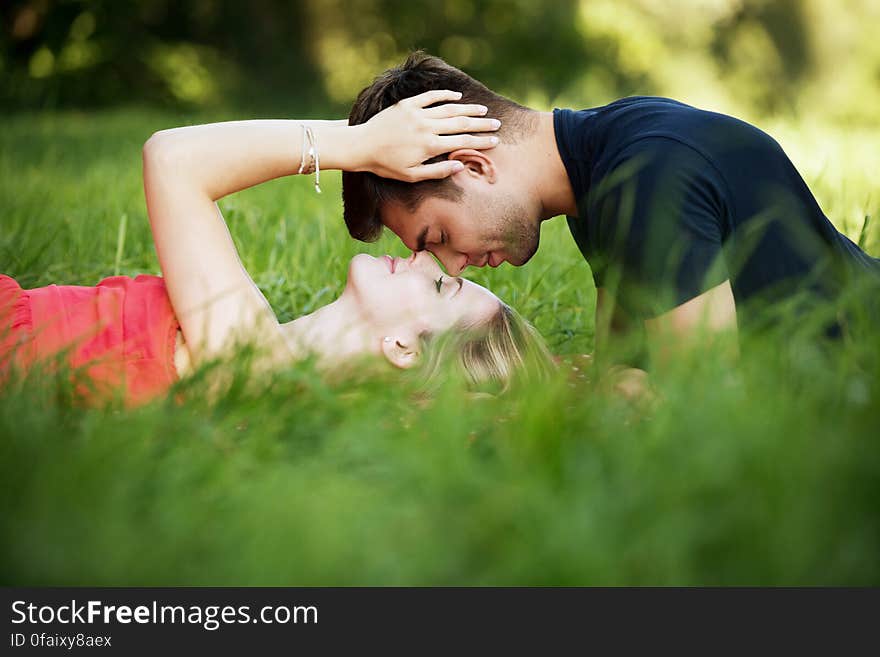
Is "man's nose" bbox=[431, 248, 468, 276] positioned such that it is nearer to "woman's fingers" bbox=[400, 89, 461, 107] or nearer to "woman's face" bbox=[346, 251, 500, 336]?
"woman's face" bbox=[346, 251, 500, 336]

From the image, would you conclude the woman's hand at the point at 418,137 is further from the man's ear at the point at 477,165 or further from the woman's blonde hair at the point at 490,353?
the woman's blonde hair at the point at 490,353

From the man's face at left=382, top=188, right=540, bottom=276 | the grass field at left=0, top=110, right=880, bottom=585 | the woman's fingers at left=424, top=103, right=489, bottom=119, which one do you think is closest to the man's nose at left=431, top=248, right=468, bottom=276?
the man's face at left=382, top=188, right=540, bottom=276

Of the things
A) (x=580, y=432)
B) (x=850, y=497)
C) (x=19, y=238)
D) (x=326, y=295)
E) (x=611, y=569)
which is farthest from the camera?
(x=19, y=238)

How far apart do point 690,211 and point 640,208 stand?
0.12 meters

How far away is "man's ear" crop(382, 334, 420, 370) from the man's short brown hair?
38 centimetres

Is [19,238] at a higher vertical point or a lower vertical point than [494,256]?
higher

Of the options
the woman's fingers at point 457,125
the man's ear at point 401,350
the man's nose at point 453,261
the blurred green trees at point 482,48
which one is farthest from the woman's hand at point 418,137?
the blurred green trees at point 482,48

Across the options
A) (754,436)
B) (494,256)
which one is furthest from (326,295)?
(754,436)

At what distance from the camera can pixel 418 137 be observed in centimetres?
249

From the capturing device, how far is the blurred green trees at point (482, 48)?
15.1m

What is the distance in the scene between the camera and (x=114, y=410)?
6.14ft

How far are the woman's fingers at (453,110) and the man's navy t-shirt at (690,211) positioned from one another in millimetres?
247
